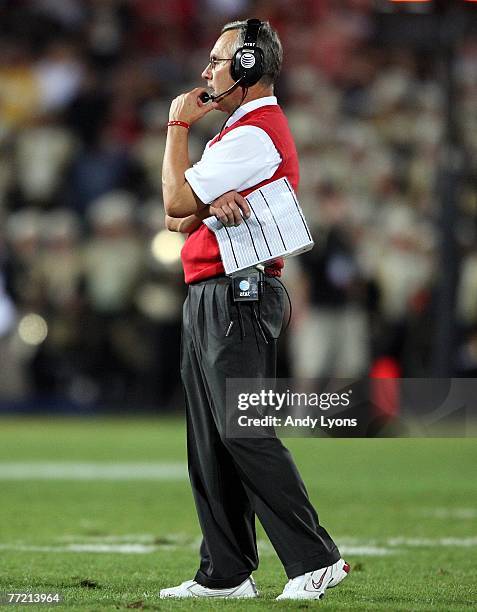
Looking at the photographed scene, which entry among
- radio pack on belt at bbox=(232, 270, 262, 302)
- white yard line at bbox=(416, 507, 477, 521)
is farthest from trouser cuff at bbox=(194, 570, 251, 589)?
white yard line at bbox=(416, 507, 477, 521)

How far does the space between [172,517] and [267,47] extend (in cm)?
370

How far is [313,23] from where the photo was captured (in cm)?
1689

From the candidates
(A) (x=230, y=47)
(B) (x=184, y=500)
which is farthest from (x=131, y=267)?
(A) (x=230, y=47)

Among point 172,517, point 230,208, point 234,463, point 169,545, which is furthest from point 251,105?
point 172,517

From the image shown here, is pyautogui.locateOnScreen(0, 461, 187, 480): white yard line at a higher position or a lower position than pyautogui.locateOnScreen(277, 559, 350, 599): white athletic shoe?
lower

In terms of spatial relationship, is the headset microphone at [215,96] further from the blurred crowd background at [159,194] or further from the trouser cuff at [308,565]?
the blurred crowd background at [159,194]

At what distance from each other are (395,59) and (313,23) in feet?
3.64

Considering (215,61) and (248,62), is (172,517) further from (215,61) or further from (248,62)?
(248,62)

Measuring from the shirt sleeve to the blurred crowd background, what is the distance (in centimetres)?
749

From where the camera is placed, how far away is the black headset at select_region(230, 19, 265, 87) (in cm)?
489

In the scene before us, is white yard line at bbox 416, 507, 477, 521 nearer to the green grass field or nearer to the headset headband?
the green grass field

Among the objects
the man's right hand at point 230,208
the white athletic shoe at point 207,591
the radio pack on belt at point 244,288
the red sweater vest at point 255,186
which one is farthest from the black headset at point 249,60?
the white athletic shoe at point 207,591

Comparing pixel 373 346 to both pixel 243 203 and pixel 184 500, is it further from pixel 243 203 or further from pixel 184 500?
pixel 243 203

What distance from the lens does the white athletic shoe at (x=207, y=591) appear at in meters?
5.09
